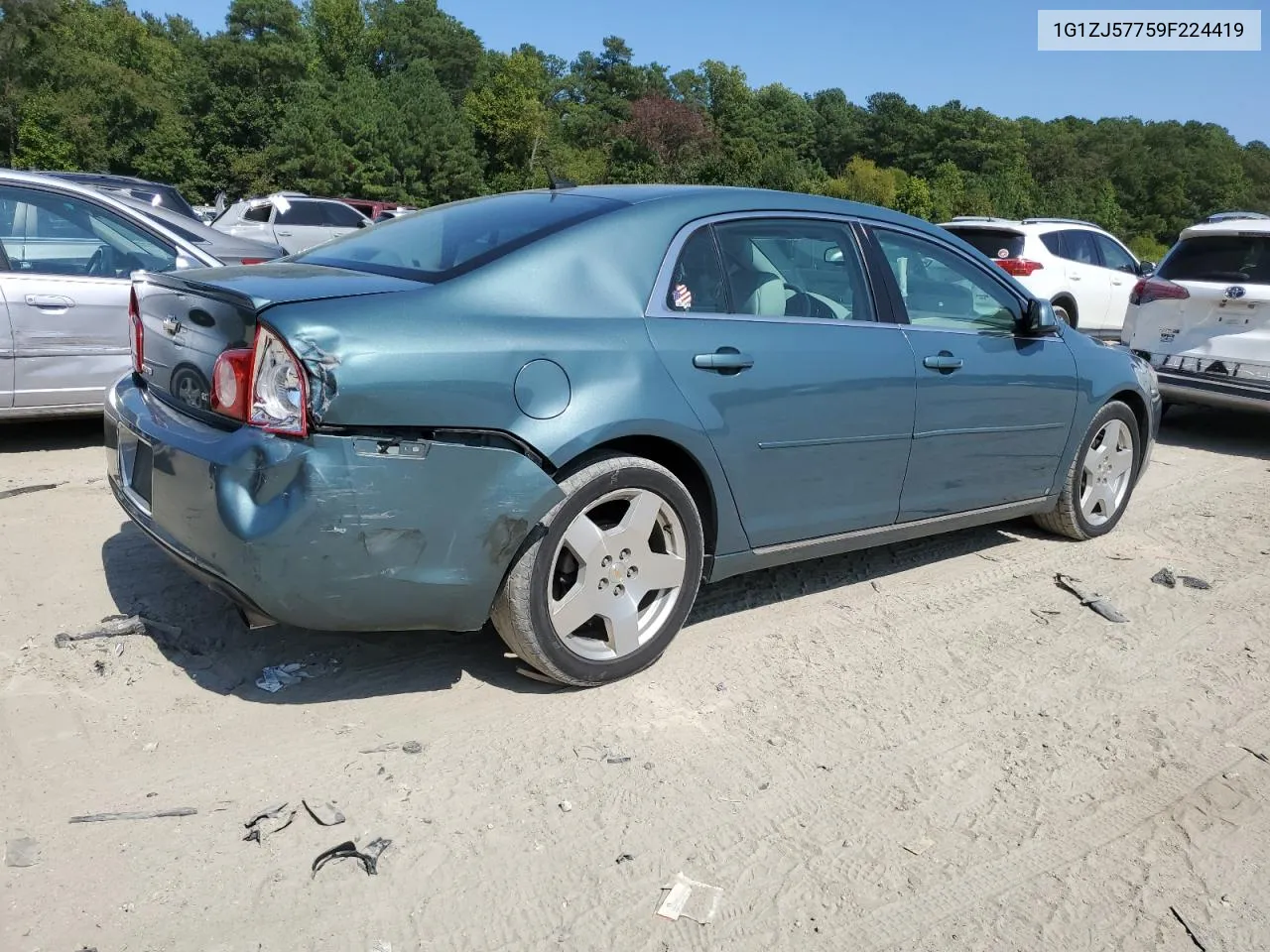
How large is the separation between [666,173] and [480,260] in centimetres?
6675

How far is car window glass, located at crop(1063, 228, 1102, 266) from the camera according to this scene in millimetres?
12539

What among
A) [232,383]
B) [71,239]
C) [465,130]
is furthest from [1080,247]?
[465,130]

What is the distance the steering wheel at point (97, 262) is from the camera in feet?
20.2

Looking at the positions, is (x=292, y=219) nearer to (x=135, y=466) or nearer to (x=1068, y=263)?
(x=1068, y=263)

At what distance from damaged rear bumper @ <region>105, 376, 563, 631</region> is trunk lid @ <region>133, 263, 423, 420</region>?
19cm

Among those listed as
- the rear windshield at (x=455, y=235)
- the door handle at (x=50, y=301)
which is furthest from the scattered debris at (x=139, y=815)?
the door handle at (x=50, y=301)

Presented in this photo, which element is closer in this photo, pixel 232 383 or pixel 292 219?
pixel 232 383

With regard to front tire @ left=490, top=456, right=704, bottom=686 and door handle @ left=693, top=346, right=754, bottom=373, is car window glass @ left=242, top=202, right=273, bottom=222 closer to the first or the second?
door handle @ left=693, top=346, right=754, bottom=373

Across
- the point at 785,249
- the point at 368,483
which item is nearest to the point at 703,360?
the point at 785,249

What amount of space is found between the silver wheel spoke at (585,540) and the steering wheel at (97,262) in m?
4.21

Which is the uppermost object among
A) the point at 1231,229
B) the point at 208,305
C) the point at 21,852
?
the point at 1231,229

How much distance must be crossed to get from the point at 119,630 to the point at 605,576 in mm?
1700

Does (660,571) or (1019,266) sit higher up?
(1019,266)

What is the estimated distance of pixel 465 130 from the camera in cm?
6147
